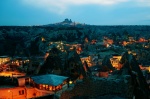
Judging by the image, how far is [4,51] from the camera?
403 ft

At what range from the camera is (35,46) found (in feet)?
422

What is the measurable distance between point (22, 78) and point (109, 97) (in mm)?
15492

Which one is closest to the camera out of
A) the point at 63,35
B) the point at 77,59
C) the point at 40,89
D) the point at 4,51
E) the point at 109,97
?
the point at 109,97

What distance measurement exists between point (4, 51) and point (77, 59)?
294 feet

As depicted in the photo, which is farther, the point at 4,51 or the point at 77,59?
the point at 4,51

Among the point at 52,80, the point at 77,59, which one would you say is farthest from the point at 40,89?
the point at 77,59

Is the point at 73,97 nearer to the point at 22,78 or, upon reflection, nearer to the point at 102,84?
the point at 102,84

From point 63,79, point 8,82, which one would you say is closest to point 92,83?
point 63,79

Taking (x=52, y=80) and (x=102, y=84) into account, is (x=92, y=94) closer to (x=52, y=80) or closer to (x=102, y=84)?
(x=102, y=84)

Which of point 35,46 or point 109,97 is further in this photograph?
point 35,46

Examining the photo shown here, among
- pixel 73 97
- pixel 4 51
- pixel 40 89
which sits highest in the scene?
pixel 73 97

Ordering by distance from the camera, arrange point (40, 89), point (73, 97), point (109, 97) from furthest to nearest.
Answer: point (40, 89), point (73, 97), point (109, 97)

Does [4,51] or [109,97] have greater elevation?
[109,97]

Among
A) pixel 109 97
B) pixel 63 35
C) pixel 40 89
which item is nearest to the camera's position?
pixel 109 97
